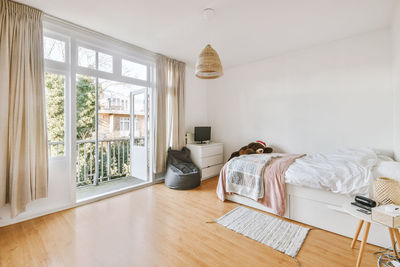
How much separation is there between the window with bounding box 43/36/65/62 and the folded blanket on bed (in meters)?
3.03

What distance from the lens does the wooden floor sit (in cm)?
159

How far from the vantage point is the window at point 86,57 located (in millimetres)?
3015

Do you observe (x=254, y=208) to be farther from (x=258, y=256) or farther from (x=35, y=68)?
(x=35, y=68)

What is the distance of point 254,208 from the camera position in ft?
8.57

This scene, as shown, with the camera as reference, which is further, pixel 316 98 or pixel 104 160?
pixel 104 160

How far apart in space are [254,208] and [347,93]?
8.39 feet

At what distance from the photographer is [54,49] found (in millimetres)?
2549

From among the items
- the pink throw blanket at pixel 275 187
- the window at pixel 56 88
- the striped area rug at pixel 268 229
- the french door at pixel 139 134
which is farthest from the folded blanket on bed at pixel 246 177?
the window at pixel 56 88

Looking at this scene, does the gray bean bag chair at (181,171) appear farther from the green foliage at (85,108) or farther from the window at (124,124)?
the green foliage at (85,108)

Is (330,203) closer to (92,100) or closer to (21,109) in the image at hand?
(21,109)

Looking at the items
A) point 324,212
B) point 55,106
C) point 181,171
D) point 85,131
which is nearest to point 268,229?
point 324,212

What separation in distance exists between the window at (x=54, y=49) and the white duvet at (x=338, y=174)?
11.8 feet

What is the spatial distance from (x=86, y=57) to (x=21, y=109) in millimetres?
1394

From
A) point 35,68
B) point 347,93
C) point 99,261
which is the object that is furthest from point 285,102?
point 35,68
